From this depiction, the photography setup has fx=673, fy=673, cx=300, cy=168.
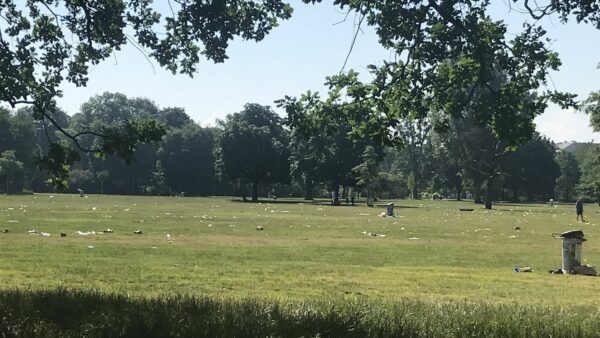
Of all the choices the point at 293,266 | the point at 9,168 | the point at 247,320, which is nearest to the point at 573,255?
the point at 293,266

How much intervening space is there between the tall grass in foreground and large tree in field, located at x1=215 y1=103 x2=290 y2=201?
3816 inches

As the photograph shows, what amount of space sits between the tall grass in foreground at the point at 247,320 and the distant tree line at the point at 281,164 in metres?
67.8

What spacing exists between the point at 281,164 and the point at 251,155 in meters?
5.63

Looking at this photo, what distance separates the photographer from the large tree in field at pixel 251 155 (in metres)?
107

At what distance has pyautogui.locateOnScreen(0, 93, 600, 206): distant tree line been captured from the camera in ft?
337

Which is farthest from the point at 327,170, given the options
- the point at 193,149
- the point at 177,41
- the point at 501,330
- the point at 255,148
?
the point at 501,330

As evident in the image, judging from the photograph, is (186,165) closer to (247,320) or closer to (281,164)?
(281,164)

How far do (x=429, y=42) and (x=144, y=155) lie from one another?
427ft

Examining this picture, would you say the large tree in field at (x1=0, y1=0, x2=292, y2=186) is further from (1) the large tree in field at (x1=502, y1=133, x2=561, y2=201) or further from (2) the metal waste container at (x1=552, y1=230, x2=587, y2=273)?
(1) the large tree in field at (x1=502, y1=133, x2=561, y2=201)

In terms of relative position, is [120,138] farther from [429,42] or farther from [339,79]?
[429,42]

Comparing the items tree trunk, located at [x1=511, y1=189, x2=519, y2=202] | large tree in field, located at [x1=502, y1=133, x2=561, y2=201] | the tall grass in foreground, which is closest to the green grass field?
the tall grass in foreground

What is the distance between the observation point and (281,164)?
11006 cm

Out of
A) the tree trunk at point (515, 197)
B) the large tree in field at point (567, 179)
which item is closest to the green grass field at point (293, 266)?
the tree trunk at point (515, 197)

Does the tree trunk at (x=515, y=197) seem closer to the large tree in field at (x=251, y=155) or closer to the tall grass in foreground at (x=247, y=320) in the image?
the large tree in field at (x=251, y=155)
